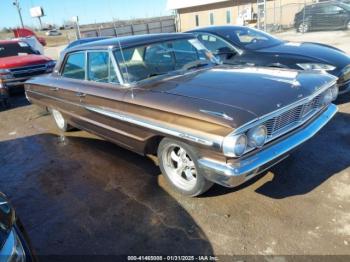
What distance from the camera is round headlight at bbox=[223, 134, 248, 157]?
2787 mm

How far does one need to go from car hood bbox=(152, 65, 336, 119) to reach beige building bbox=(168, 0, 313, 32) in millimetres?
18177

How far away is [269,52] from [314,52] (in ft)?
2.60

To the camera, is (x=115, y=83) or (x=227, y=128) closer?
(x=227, y=128)

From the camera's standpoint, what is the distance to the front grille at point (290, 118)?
3.15 metres

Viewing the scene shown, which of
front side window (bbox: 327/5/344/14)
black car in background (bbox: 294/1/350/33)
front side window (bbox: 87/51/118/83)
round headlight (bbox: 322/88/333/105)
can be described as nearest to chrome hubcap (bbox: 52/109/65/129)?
front side window (bbox: 87/51/118/83)

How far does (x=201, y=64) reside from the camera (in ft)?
14.8

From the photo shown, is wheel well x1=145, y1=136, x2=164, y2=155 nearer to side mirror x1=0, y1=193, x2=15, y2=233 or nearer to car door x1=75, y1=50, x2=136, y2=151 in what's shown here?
car door x1=75, y1=50, x2=136, y2=151

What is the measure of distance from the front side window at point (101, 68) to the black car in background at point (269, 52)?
276 cm

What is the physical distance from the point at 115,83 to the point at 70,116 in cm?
163

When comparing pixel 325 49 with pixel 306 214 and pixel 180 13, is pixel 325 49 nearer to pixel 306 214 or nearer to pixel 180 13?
pixel 306 214

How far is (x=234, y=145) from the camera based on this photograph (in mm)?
2789

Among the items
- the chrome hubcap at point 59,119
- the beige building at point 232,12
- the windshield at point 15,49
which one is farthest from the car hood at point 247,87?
the beige building at point 232,12

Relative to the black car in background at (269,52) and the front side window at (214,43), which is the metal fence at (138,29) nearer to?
the front side window at (214,43)

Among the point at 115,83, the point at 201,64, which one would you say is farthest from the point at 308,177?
the point at 115,83
